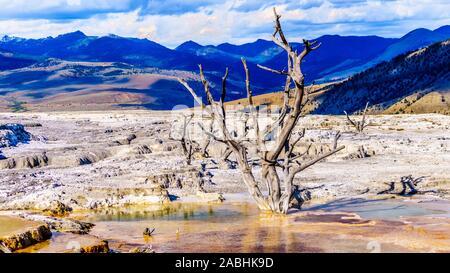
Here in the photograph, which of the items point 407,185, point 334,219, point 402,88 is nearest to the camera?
point 334,219

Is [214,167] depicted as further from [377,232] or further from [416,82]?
[416,82]

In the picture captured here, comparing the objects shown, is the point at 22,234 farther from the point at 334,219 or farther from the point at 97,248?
the point at 334,219

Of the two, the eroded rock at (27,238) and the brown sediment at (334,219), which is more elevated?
the eroded rock at (27,238)

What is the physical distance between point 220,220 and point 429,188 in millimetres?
7490

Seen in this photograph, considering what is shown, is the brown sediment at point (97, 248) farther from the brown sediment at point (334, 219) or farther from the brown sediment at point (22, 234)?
the brown sediment at point (334, 219)

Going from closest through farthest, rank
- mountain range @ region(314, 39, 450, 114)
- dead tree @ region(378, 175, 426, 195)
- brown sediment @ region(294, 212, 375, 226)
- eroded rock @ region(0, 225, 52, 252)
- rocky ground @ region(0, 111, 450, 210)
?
eroded rock @ region(0, 225, 52, 252)
brown sediment @ region(294, 212, 375, 226)
rocky ground @ region(0, 111, 450, 210)
dead tree @ region(378, 175, 426, 195)
mountain range @ region(314, 39, 450, 114)

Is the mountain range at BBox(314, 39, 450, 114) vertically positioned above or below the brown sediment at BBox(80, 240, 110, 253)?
above

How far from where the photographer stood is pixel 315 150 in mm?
29000

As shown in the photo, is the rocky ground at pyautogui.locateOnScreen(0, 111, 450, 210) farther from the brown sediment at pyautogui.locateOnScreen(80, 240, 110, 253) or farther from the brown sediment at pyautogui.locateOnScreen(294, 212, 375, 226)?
the brown sediment at pyautogui.locateOnScreen(80, 240, 110, 253)

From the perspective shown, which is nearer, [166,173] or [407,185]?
[407,185]

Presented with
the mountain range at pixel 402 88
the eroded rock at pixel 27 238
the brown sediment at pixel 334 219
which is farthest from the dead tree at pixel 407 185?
the mountain range at pixel 402 88

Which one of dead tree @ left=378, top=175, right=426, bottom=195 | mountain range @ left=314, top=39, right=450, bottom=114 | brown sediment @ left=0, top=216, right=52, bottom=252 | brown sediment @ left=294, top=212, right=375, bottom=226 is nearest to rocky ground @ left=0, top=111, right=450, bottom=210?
dead tree @ left=378, top=175, right=426, bottom=195

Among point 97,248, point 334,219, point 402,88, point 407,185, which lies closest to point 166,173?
point 407,185
